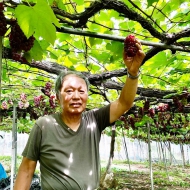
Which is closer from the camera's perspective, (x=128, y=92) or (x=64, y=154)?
(x=64, y=154)

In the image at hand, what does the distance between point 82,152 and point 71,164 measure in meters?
0.09

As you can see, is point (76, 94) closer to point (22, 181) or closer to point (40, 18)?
point (22, 181)

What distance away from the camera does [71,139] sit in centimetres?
154

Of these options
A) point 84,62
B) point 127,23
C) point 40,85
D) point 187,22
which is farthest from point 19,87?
point 187,22

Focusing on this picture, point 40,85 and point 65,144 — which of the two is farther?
point 40,85

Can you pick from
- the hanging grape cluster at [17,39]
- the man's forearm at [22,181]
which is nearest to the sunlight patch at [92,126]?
the man's forearm at [22,181]

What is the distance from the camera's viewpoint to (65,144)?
1.52 meters

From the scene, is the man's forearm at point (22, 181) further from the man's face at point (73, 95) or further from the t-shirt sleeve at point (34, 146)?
the man's face at point (73, 95)

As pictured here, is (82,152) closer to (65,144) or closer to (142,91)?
(65,144)

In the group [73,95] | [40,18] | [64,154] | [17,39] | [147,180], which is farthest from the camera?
[147,180]

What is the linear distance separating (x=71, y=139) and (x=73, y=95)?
0.25 m

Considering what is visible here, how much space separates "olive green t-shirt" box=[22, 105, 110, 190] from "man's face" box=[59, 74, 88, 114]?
10cm

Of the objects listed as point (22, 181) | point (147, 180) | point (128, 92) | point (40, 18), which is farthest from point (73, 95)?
point (147, 180)

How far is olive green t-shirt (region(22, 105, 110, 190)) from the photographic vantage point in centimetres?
146
